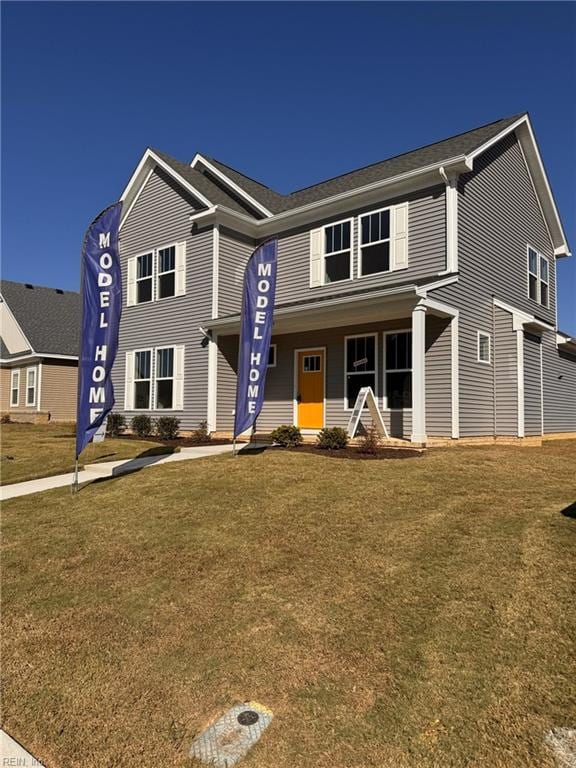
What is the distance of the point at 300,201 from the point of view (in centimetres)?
1764

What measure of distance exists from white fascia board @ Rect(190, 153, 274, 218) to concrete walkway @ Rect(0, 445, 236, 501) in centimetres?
855

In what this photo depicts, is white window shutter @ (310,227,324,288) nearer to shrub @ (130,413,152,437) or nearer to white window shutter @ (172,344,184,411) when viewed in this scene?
white window shutter @ (172,344,184,411)

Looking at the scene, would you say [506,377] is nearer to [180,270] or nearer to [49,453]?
[180,270]

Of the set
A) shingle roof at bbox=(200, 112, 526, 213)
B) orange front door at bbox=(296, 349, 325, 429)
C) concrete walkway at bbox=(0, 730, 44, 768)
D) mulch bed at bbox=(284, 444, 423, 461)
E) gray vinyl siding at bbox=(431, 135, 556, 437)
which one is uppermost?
shingle roof at bbox=(200, 112, 526, 213)

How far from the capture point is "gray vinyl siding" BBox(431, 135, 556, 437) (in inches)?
496

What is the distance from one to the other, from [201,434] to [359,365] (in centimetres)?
489

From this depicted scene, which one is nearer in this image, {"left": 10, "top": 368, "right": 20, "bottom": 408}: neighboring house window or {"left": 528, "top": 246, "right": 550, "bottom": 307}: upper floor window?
{"left": 528, "top": 246, "right": 550, "bottom": 307}: upper floor window

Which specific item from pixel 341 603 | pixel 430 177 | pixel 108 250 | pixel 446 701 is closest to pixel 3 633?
pixel 341 603

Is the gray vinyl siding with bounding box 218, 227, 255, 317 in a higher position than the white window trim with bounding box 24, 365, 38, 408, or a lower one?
higher

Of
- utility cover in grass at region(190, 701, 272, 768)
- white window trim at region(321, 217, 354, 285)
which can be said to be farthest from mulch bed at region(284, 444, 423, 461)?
utility cover in grass at region(190, 701, 272, 768)

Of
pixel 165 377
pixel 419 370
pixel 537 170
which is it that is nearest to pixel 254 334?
pixel 419 370

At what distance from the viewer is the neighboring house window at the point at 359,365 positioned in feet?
44.1

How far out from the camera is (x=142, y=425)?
1662 cm

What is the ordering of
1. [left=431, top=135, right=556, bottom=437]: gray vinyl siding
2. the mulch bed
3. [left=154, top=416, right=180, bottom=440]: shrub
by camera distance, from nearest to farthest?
the mulch bed → [left=431, top=135, right=556, bottom=437]: gray vinyl siding → [left=154, top=416, right=180, bottom=440]: shrub
